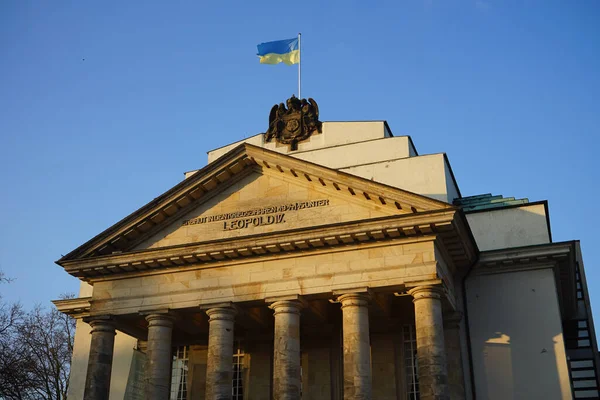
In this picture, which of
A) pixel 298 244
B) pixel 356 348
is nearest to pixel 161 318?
pixel 298 244

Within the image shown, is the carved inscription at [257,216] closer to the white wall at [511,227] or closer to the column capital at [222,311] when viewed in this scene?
the column capital at [222,311]

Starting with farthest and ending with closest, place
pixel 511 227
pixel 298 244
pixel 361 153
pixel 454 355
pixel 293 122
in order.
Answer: pixel 293 122, pixel 361 153, pixel 511 227, pixel 454 355, pixel 298 244

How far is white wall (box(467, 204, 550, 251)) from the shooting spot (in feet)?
85.9

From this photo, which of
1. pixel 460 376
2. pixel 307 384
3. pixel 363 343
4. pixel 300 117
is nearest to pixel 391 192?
pixel 363 343

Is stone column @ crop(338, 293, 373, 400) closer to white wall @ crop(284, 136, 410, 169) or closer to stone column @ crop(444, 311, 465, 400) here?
stone column @ crop(444, 311, 465, 400)

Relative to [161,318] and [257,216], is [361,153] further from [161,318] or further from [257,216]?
[161,318]

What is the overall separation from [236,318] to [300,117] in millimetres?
10188

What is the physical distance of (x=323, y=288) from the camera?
73.7ft

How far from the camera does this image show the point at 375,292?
2239 centimetres

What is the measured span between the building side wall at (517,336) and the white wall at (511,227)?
175 centimetres

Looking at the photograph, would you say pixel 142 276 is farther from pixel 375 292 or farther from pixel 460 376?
pixel 460 376

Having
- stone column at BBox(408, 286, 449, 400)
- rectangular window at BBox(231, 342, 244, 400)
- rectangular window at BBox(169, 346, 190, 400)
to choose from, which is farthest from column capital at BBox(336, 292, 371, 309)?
rectangular window at BBox(169, 346, 190, 400)

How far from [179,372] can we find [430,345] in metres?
11.7

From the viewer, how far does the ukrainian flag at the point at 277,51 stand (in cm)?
3309
